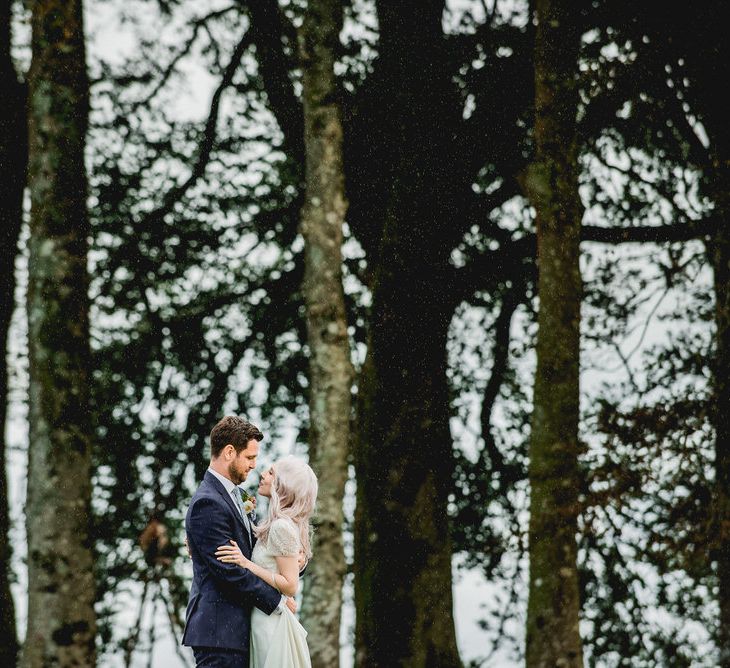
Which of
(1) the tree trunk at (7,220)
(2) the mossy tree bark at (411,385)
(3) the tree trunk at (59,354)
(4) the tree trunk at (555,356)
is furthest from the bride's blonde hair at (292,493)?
(1) the tree trunk at (7,220)

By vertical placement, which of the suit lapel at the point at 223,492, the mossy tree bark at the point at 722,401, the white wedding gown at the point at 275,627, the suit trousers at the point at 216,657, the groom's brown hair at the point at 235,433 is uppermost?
the mossy tree bark at the point at 722,401

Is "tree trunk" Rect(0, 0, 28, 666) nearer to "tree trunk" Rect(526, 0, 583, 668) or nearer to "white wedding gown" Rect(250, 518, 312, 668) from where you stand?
"tree trunk" Rect(526, 0, 583, 668)

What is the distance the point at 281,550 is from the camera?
489 centimetres

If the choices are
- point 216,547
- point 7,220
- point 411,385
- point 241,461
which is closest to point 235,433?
point 241,461

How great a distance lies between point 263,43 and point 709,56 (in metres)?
5.69

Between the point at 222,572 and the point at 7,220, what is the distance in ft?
26.8

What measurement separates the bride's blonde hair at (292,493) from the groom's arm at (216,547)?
275 mm

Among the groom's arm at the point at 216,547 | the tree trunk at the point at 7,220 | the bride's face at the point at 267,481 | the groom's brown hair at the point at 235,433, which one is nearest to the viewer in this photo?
the groom's arm at the point at 216,547

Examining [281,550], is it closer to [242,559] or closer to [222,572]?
[242,559]

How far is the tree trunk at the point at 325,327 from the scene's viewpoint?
711 centimetres

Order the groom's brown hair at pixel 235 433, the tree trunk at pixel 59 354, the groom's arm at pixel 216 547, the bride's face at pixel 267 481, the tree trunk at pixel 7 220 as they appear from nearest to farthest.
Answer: the groom's arm at pixel 216 547 < the groom's brown hair at pixel 235 433 < the bride's face at pixel 267 481 < the tree trunk at pixel 59 354 < the tree trunk at pixel 7 220

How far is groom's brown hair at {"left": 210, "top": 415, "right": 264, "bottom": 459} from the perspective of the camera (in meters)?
4.86

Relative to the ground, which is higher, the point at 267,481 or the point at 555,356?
the point at 555,356

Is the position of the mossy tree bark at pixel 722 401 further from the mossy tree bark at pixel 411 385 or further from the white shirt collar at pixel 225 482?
the white shirt collar at pixel 225 482
